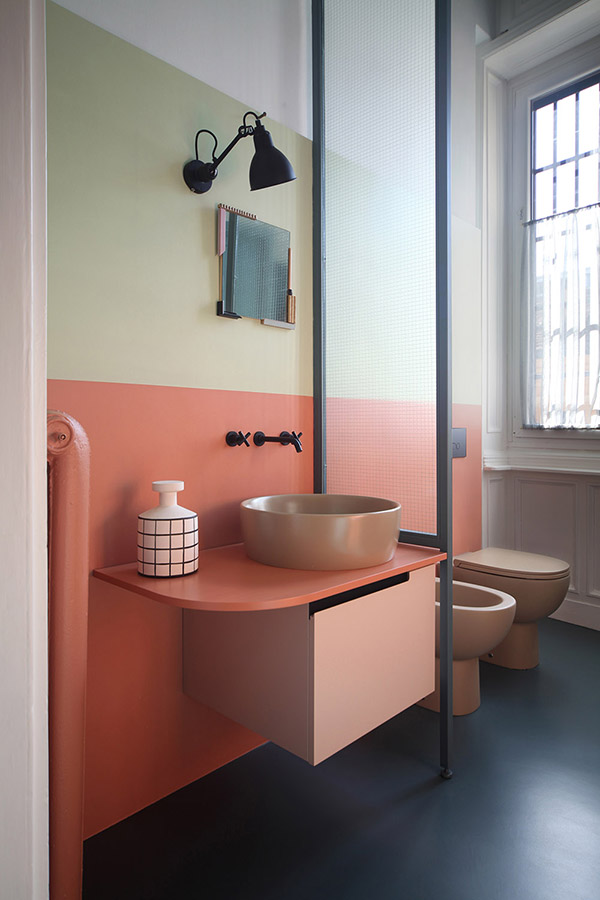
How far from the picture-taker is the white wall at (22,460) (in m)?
0.51

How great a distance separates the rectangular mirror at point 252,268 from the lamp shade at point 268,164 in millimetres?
178

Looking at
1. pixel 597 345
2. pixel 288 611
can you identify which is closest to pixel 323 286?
pixel 288 611

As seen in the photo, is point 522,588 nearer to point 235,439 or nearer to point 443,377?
point 443,377

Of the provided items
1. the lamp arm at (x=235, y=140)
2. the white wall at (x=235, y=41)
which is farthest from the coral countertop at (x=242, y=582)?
the white wall at (x=235, y=41)

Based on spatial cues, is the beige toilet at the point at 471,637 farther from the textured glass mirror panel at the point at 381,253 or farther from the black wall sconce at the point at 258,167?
the black wall sconce at the point at 258,167

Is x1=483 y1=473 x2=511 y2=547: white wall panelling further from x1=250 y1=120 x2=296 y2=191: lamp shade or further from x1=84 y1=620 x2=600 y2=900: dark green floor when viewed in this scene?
x1=250 y1=120 x2=296 y2=191: lamp shade

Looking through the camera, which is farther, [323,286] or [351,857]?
[323,286]

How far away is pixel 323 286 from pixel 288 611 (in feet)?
3.89

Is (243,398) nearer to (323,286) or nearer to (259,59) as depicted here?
(323,286)

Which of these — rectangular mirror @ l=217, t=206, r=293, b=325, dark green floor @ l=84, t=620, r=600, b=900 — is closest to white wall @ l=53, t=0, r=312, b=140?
rectangular mirror @ l=217, t=206, r=293, b=325

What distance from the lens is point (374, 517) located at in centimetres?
144

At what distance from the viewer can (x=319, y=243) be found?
6.60 feet

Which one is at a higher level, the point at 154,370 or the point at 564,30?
the point at 564,30

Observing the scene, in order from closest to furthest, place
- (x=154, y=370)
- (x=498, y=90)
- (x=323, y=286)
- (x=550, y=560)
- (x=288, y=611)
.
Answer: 1. (x=288, y=611)
2. (x=154, y=370)
3. (x=323, y=286)
4. (x=550, y=560)
5. (x=498, y=90)
